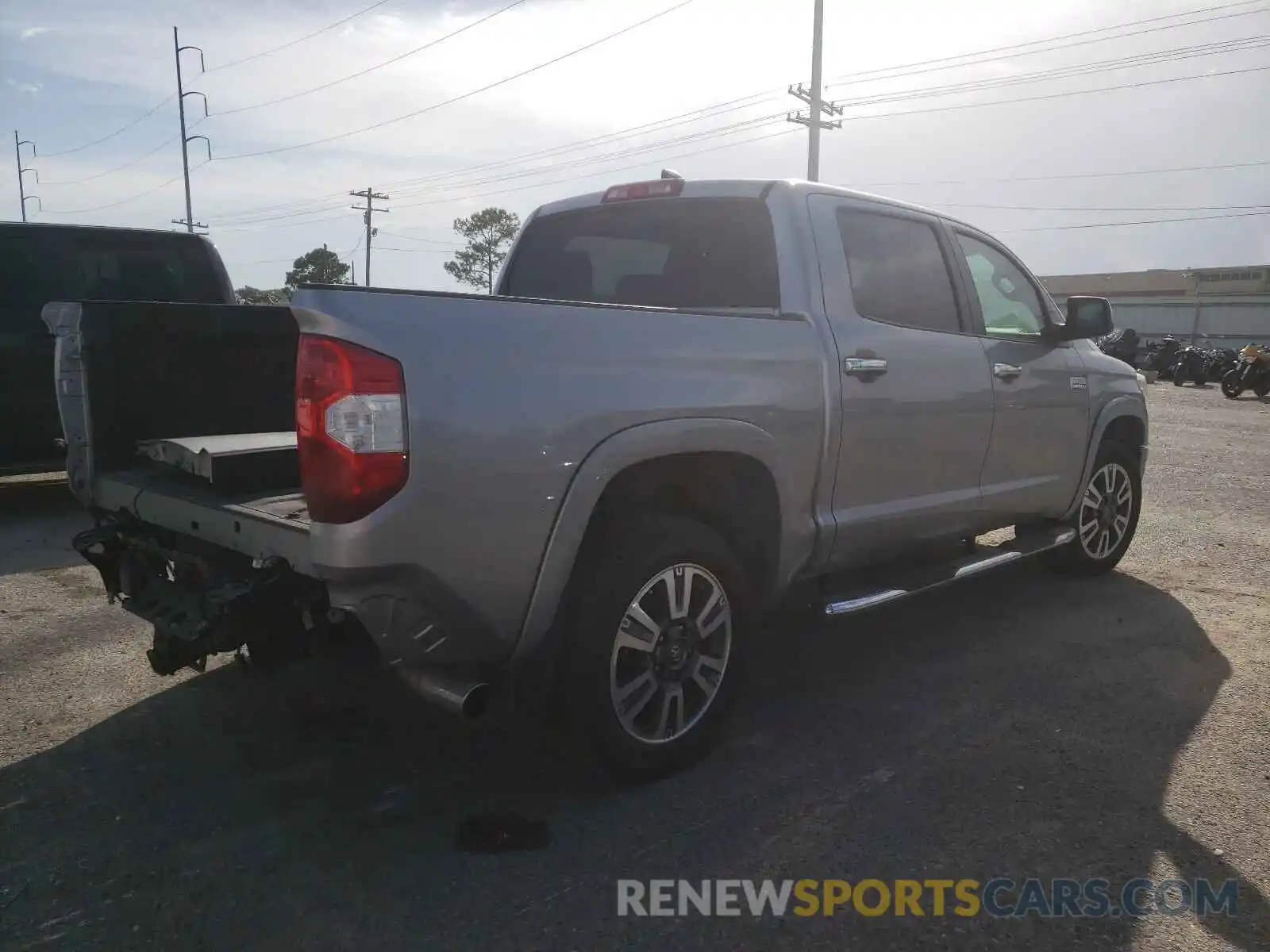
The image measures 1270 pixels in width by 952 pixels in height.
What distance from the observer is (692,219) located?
390 centimetres

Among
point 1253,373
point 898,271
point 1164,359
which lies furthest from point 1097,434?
point 1164,359

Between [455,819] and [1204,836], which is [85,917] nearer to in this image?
[455,819]

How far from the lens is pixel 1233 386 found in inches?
883

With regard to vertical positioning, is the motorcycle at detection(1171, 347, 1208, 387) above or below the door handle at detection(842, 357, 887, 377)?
below

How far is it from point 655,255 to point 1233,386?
904 inches

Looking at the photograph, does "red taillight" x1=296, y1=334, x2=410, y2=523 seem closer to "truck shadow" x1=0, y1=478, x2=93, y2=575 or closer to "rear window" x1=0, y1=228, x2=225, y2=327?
"truck shadow" x1=0, y1=478, x2=93, y2=575

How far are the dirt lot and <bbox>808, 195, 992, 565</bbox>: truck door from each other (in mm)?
682

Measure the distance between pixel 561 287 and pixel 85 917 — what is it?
2850 mm

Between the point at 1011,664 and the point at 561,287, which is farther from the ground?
the point at 561,287

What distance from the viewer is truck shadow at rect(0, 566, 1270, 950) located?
240 cm

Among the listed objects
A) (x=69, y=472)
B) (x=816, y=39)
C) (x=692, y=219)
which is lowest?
(x=69, y=472)

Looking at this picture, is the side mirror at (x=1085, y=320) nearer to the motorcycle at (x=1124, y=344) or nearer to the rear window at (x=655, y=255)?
the rear window at (x=655, y=255)

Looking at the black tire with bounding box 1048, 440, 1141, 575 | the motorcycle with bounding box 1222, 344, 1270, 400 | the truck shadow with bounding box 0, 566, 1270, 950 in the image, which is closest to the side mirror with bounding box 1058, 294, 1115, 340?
the black tire with bounding box 1048, 440, 1141, 575

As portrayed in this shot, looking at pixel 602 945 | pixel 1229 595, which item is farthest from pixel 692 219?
pixel 1229 595
